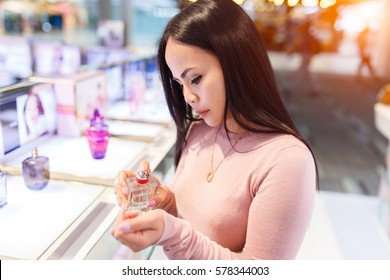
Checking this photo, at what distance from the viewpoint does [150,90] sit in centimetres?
285

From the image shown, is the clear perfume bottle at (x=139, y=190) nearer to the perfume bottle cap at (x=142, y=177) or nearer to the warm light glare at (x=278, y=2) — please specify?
the perfume bottle cap at (x=142, y=177)

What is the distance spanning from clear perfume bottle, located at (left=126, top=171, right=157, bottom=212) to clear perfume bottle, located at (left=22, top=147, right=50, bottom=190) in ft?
1.58

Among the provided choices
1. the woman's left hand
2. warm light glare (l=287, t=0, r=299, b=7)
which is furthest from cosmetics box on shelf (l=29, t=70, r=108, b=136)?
warm light glare (l=287, t=0, r=299, b=7)

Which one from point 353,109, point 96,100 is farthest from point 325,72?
point 96,100

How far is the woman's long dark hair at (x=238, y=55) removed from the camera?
0.98 metres

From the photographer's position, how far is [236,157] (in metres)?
1.09

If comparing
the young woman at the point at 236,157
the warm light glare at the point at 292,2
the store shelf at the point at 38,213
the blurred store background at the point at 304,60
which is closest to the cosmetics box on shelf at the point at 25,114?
the store shelf at the point at 38,213

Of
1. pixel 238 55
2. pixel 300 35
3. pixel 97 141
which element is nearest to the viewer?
pixel 238 55

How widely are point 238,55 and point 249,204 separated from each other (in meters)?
0.38

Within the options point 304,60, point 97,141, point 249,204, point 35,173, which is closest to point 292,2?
point 304,60

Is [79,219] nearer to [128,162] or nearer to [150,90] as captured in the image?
[128,162]

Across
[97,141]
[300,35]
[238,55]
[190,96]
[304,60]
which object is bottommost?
[304,60]

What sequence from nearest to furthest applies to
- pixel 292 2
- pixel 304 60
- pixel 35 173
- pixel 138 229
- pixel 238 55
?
pixel 138 229, pixel 238 55, pixel 35 173, pixel 292 2, pixel 304 60

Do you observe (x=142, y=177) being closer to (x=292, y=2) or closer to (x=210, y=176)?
(x=210, y=176)
